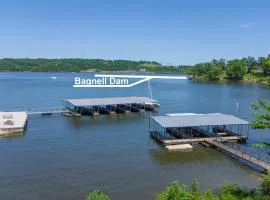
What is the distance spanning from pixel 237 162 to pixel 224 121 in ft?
32.1

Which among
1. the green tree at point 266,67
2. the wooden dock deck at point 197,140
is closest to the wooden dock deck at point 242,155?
the wooden dock deck at point 197,140

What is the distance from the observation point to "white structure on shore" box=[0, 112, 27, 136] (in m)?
54.7

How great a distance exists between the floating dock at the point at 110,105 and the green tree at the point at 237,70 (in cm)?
11588

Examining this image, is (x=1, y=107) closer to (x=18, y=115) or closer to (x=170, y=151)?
(x=18, y=115)

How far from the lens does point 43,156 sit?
4319 cm

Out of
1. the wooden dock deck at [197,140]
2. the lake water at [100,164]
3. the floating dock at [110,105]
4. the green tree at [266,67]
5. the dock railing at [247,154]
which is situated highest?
the green tree at [266,67]

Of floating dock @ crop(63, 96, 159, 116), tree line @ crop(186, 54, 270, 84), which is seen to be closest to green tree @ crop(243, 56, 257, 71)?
tree line @ crop(186, 54, 270, 84)

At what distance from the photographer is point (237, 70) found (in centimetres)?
18600

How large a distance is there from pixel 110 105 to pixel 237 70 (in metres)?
124

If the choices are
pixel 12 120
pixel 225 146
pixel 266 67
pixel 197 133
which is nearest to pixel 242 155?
pixel 225 146

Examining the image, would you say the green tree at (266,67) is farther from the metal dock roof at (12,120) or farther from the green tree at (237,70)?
the metal dock roof at (12,120)

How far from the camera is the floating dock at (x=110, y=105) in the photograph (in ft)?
238

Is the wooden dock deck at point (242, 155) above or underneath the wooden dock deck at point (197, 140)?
underneath

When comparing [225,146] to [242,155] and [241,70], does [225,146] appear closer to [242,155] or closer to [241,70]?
[242,155]
